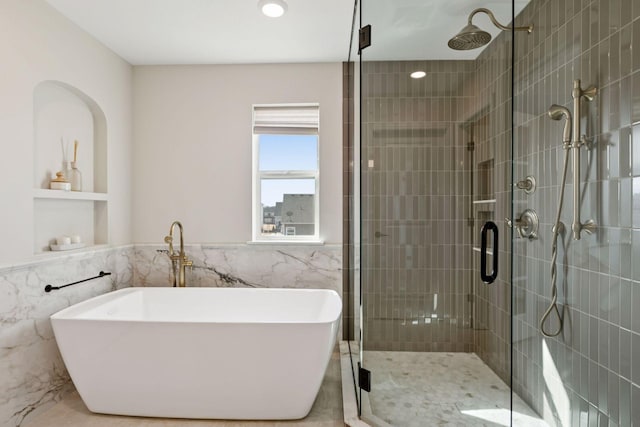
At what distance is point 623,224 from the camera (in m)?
1.38

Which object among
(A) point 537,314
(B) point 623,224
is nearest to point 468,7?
(B) point 623,224

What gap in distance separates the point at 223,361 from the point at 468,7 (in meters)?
2.18

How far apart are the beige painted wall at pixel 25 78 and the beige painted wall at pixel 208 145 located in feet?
1.73

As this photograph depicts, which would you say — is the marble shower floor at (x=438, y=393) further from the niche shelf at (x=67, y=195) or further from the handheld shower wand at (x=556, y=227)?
the niche shelf at (x=67, y=195)

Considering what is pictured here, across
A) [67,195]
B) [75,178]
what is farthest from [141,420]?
[75,178]

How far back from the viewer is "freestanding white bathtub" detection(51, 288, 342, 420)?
6.06 feet

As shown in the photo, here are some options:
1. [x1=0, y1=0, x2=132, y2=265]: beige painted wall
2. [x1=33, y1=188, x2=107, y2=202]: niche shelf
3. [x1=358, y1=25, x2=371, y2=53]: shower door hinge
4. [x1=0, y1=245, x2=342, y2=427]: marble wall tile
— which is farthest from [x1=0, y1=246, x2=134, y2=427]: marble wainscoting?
[x1=358, y1=25, x2=371, y2=53]: shower door hinge

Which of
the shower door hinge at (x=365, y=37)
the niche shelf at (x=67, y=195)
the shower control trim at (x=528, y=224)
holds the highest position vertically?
the shower door hinge at (x=365, y=37)

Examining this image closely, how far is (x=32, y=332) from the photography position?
1998 millimetres

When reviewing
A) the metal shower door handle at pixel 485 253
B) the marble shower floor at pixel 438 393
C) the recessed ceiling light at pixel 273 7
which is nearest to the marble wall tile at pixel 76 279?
the marble shower floor at pixel 438 393

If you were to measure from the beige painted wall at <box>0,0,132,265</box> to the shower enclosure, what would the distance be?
6.33ft

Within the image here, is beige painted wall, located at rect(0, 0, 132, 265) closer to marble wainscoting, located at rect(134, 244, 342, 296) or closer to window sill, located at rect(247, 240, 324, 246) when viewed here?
marble wainscoting, located at rect(134, 244, 342, 296)

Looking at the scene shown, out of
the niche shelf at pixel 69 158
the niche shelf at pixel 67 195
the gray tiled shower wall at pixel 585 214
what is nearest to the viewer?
the gray tiled shower wall at pixel 585 214

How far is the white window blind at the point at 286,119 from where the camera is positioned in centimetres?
302
